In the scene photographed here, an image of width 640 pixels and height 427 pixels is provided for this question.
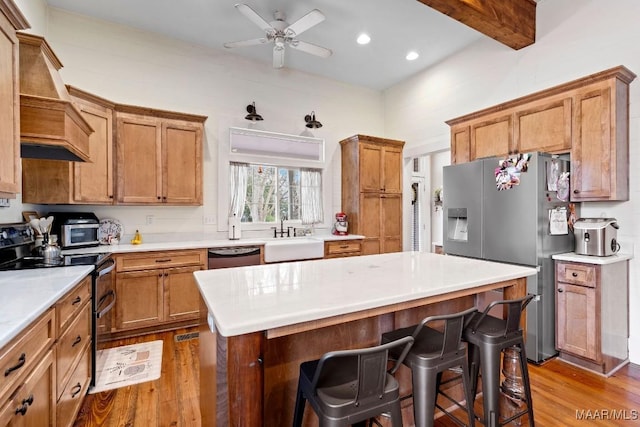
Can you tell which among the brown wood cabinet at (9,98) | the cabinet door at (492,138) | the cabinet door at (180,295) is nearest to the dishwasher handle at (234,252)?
the cabinet door at (180,295)

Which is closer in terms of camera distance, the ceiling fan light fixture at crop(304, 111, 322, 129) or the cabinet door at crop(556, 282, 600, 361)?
the cabinet door at crop(556, 282, 600, 361)

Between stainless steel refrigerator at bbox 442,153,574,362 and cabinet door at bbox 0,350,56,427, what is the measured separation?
3305mm

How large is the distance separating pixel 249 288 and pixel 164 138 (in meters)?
2.87

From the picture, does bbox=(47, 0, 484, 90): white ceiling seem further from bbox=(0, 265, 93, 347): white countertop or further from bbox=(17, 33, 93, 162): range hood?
bbox=(0, 265, 93, 347): white countertop

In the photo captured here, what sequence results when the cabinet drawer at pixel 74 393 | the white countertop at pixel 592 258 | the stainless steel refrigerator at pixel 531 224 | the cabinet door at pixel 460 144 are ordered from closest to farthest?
the cabinet drawer at pixel 74 393, the white countertop at pixel 592 258, the stainless steel refrigerator at pixel 531 224, the cabinet door at pixel 460 144

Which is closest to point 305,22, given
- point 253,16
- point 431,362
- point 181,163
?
point 253,16

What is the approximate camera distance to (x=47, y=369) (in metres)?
1.39

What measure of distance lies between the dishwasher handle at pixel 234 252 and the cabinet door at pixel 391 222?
211cm

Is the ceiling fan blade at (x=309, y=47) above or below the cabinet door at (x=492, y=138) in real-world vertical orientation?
above

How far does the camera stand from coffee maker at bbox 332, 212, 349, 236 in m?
4.79

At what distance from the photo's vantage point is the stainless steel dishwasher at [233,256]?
356 centimetres

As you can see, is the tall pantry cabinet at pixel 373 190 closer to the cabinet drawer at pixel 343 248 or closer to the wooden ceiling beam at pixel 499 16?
the cabinet drawer at pixel 343 248

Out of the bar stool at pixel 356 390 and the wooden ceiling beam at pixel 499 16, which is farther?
the wooden ceiling beam at pixel 499 16

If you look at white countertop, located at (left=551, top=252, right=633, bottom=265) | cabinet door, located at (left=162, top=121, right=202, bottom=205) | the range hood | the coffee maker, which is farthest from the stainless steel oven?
white countertop, located at (left=551, top=252, right=633, bottom=265)
